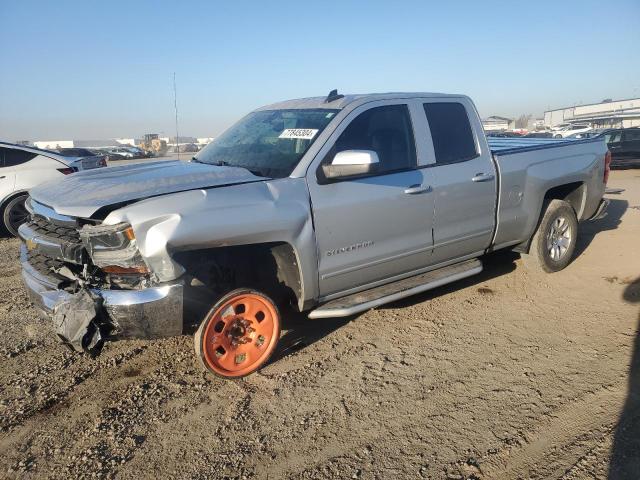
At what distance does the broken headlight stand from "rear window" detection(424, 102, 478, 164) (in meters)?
2.63

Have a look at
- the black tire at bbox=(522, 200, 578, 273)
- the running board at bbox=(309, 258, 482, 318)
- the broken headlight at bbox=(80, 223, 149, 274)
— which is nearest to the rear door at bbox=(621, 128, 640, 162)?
the black tire at bbox=(522, 200, 578, 273)

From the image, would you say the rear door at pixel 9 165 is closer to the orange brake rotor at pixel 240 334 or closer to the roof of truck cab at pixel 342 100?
the roof of truck cab at pixel 342 100

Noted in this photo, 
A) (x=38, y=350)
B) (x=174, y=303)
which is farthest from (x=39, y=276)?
(x=174, y=303)

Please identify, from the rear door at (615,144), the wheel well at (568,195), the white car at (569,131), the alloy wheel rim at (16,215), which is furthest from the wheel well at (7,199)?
the white car at (569,131)

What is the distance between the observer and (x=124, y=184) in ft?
10.8

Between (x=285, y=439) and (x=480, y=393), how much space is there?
1.32 m

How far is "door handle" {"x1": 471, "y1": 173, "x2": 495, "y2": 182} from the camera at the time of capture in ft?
14.7

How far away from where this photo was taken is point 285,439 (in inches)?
110

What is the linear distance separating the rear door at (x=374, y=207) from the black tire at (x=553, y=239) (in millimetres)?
1795

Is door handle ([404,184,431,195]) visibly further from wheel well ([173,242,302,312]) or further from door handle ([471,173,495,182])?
wheel well ([173,242,302,312])

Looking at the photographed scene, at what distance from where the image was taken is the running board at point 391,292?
3.66 meters

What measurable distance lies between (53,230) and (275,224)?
4.96 ft

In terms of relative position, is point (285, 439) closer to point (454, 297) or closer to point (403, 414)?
point (403, 414)

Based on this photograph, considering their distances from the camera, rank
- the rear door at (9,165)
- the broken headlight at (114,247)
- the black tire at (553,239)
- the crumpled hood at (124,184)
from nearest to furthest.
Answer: the broken headlight at (114,247), the crumpled hood at (124,184), the black tire at (553,239), the rear door at (9,165)
